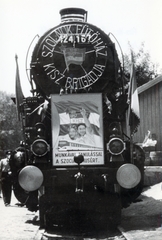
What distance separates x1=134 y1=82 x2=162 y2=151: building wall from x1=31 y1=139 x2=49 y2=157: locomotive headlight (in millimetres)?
8871

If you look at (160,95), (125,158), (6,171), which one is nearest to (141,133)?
(160,95)

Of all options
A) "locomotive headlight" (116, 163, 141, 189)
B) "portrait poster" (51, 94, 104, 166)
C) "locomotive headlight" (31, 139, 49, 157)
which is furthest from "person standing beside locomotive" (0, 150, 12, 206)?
"locomotive headlight" (116, 163, 141, 189)

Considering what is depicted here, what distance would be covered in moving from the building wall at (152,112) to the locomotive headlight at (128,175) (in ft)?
28.3

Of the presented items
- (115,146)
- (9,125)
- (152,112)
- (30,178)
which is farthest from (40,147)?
(9,125)

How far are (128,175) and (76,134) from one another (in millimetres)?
1171

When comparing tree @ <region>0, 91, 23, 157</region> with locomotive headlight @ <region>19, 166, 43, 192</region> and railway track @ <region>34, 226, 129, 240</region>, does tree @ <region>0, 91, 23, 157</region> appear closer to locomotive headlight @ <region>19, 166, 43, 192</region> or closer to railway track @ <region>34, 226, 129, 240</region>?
locomotive headlight @ <region>19, 166, 43, 192</region>

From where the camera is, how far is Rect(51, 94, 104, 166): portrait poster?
23.5 feet

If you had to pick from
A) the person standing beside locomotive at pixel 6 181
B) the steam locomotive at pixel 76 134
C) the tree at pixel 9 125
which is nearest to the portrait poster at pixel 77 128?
the steam locomotive at pixel 76 134

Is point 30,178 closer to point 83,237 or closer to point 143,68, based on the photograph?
point 83,237

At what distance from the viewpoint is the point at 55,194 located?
7020 mm

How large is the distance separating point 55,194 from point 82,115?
147 cm

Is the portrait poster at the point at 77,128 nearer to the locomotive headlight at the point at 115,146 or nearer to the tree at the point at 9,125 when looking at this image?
the locomotive headlight at the point at 115,146

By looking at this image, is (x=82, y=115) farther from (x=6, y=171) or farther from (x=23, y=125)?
(x=6, y=171)

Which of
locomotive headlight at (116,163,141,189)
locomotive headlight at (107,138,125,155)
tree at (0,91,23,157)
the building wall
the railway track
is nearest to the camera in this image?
the railway track
